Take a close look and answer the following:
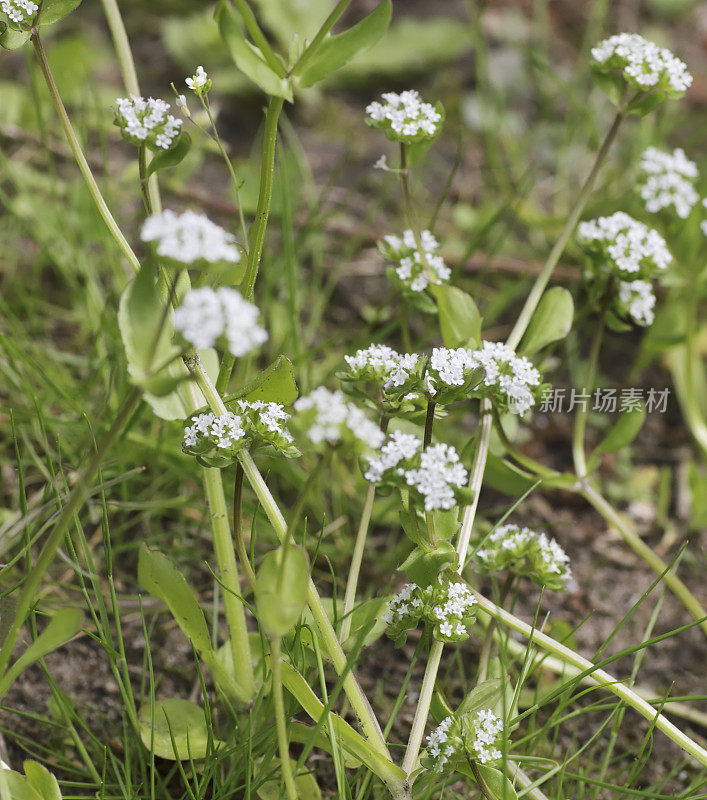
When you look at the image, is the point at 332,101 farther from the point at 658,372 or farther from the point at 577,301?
the point at 658,372

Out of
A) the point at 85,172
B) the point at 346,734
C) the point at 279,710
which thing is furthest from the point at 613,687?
the point at 85,172

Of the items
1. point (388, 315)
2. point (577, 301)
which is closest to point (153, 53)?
point (388, 315)

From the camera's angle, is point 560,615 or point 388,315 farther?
point 388,315

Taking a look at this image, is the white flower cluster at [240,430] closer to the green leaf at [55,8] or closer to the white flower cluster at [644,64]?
the green leaf at [55,8]

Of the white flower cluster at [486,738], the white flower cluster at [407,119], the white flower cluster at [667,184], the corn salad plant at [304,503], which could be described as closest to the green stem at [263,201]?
the corn salad plant at [304,503]

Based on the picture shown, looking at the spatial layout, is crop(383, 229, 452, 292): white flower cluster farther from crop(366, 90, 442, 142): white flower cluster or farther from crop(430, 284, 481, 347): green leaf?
crop(366, 90, 442, 142): white flower cluster
